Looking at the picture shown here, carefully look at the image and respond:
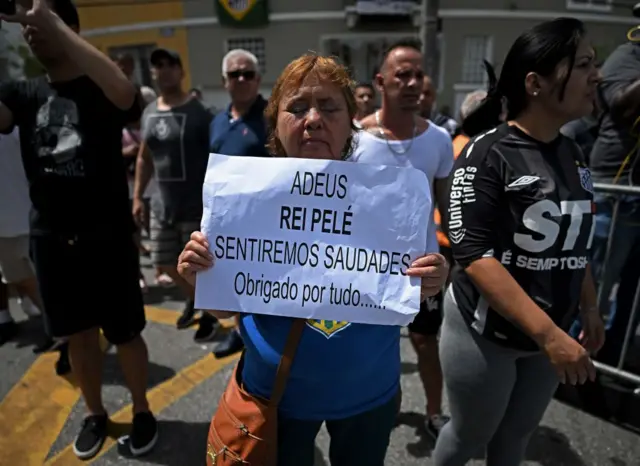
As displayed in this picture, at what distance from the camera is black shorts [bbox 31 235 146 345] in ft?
6.84

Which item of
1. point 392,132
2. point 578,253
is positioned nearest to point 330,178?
point 578,253

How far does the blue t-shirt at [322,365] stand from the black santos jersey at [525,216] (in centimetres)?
43

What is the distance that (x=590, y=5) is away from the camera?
1795cm

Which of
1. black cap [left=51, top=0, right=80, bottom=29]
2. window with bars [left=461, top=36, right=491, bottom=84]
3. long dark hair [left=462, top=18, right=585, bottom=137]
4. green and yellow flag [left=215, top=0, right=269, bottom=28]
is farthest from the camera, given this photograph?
window with bars [left=461, top=36, right=491, bottom=84]

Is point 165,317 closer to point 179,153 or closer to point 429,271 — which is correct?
point 179,153

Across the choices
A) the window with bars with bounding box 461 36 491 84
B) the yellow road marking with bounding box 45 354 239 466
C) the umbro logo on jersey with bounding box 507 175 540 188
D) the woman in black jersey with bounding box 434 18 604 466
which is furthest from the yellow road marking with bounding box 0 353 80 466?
the window with bars with bounding box 461 36 491 84

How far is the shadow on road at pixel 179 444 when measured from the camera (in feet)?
7.39

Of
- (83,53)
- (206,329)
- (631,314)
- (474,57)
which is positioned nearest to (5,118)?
(83,53)

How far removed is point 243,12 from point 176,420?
683 inches

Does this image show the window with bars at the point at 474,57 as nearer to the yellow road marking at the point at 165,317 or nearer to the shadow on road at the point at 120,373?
the yellow road marking at the point at 165,317

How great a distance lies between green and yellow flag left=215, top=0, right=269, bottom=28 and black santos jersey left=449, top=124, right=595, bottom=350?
17556 mm

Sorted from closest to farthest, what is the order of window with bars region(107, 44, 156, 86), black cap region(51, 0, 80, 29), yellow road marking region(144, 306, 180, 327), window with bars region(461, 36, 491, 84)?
black cap region(51, 0, 80, 29) → yellow road marking region(144, 306, 180, 327) → window with bars region(461, 36, 491, 84) → window with bars region(107, 44, 156, 86)

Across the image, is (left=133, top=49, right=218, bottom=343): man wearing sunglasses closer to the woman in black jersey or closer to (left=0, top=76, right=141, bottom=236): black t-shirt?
(left=0, top=76, right=141, bottom=236): black t-shirt

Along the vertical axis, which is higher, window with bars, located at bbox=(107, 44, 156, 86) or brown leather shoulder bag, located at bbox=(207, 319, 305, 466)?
window with bars, located at bbox=(107, 44, 156, 86)
